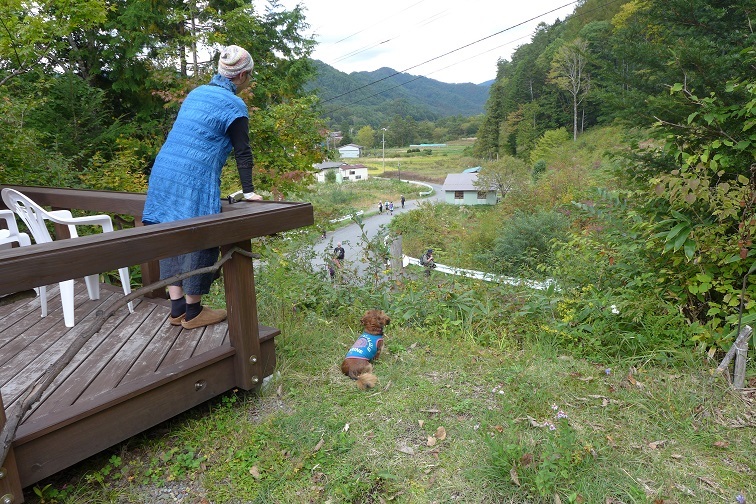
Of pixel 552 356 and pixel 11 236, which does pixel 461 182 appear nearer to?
pixel 552 356

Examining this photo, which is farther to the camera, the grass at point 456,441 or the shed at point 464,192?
the shed at point 464,192

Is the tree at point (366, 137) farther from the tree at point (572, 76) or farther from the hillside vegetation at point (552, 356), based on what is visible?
the hillside vegetation at point (552, 356)

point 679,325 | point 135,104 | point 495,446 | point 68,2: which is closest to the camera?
point 495,446

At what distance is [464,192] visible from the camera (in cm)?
3650

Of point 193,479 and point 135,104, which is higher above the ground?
point 135,104

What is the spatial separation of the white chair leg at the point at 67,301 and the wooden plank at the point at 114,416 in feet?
3.44

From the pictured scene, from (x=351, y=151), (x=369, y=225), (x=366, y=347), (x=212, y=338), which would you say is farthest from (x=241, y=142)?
(x=351, y=151)

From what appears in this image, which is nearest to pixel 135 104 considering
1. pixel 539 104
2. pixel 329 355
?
pixel 329 355

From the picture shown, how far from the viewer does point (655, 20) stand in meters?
3.46

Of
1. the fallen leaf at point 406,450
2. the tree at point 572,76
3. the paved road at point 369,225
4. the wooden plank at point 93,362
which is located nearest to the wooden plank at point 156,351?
the wooden plank at point 93,362

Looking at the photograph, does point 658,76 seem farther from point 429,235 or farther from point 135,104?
point 429,235

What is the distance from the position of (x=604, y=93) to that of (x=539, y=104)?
5048 centimetres

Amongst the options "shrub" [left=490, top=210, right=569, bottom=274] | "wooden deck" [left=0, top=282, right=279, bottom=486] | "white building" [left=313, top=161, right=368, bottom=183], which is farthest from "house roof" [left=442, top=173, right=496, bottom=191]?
"wooden deck" [left=0, top=282, right=279, bottom=486]

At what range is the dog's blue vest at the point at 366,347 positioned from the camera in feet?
8.98
